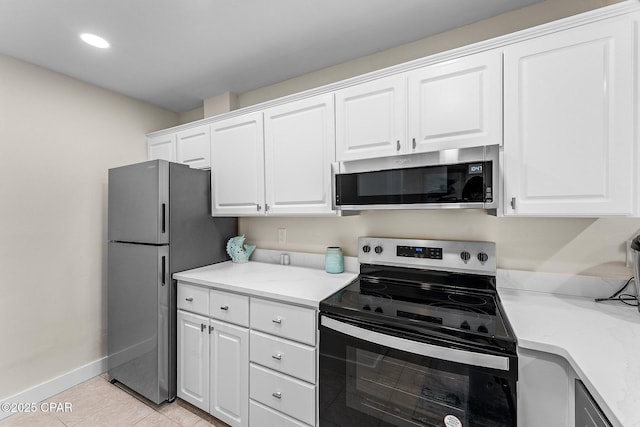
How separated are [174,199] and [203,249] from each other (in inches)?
18.6

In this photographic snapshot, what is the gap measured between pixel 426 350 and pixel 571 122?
118 centimetres

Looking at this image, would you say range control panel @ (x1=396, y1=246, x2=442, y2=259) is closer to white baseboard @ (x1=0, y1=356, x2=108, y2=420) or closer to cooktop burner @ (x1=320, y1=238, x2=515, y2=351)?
cooktop burner @ (x1=320, y1=238, x2=515, y2=351)

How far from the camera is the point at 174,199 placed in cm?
200

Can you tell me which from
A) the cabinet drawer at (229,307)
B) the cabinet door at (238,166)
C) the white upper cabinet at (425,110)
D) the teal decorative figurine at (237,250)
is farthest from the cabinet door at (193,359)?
the white upper cabinet at (425,110)

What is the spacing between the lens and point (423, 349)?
110cm

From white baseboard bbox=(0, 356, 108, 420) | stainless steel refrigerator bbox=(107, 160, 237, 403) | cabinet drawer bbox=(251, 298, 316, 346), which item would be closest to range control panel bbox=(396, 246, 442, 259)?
cabinet drawer bbox=(251, 298, 316, 346)

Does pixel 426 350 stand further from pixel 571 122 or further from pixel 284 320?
pixel 571 122

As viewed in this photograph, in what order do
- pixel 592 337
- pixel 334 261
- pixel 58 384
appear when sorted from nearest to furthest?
pixel 592 337 < pixel 334 261 < pixel 58 384

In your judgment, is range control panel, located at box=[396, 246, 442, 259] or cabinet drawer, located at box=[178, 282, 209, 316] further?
cabinet drawer, located at box=[178, 282, 209, 316]

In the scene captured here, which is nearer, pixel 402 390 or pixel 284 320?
pixel 402 390

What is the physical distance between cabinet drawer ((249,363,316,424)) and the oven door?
96mm

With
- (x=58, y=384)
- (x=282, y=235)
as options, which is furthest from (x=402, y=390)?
(x=58, y=384)

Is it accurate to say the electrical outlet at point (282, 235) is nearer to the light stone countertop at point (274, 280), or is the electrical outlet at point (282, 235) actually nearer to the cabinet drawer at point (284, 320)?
the light stone countertop at point (274, 280)

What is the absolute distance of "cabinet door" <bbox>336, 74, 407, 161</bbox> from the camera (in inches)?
61.4
